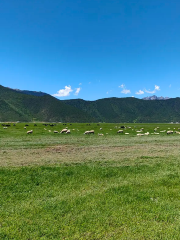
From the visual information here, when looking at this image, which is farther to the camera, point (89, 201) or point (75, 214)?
point (89, 201)

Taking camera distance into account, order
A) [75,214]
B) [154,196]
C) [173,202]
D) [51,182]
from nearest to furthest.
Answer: [75,214]
[173,202]
[154,196]
[51,182]

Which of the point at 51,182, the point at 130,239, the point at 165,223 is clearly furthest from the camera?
the point at 51,182

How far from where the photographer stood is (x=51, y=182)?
11.1 meters

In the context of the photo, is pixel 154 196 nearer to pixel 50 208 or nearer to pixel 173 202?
pixel 173 202

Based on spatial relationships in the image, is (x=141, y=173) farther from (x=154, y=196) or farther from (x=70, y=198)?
(x=70, y=198)

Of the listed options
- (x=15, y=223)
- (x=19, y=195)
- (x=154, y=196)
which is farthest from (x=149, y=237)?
(x=19, y=195)

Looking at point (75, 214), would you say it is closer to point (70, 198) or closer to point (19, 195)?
point (70, 198)

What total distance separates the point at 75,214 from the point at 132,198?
308 cm

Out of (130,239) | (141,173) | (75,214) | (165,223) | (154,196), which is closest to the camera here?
(130,239)

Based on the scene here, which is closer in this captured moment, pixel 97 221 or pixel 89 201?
pixel 97 221

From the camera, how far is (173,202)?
852 cm

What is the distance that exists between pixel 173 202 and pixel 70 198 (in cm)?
503

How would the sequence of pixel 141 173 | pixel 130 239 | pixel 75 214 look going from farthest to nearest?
1. pixel 141 173
2. pixel 75 214
3. pixel 130 239

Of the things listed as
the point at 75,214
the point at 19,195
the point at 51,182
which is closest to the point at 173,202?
the point at 75,214
